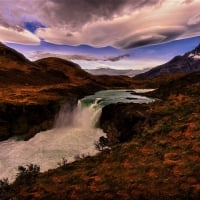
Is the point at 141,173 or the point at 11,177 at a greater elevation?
the point at 141,173

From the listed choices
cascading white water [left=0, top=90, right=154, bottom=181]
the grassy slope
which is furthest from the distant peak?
the grassy slope

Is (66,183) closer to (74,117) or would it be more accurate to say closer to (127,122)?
(127,122)

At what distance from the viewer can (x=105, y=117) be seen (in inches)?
1727

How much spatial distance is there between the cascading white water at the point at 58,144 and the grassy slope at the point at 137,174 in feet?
31.7

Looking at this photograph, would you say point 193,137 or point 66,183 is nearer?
point 66,183

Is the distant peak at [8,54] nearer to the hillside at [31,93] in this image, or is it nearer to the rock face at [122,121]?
the hillside at [31,93]

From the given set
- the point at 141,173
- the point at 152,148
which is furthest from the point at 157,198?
the point at 152,148

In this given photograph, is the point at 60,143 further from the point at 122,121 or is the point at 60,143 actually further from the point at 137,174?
the point at 137,174

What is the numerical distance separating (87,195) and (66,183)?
7.58 ft

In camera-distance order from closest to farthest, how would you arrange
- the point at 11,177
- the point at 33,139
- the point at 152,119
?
1. the point at 11,177
2. the point at 152,119
3. the point at 33,139

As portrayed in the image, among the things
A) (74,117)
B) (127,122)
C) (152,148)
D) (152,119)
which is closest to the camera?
(152,148)

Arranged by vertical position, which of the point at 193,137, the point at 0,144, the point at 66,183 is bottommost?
the point at 0,144

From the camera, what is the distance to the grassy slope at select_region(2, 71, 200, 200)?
50.7ft

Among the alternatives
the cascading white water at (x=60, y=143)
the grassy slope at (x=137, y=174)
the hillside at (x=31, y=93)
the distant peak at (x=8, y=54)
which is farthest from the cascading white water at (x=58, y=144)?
the distant peak at (x=8, y=54)
